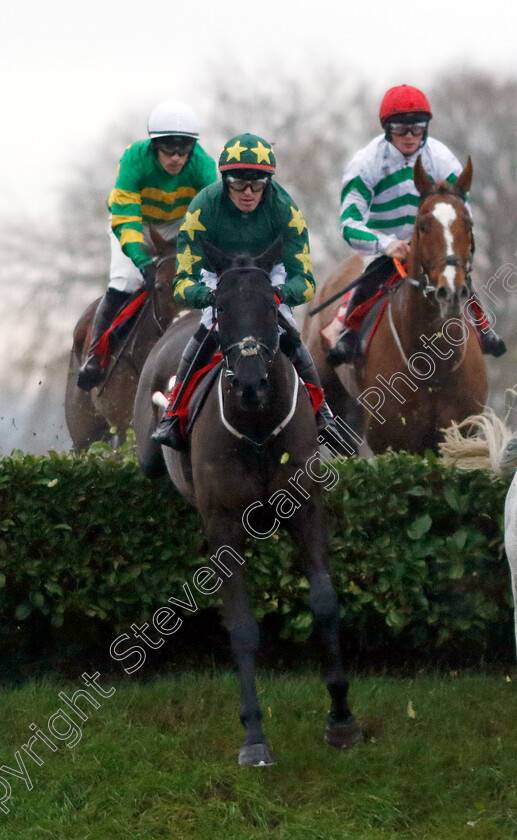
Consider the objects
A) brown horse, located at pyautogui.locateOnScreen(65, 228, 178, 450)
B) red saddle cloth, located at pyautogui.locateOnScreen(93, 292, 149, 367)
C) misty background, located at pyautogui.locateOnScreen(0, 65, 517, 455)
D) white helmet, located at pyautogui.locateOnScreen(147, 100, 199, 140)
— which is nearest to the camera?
white helmet, located at pyautogui.locateOnScreen(147, 100, 199, 140)

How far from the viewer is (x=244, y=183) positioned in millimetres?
5145

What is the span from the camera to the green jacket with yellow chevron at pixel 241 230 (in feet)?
17.4

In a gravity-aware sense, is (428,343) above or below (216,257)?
below

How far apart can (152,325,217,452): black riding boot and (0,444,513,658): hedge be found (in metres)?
0.83

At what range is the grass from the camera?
4.27 meters

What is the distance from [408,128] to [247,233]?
2666 millimetres

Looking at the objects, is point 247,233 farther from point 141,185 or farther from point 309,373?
point 141,185

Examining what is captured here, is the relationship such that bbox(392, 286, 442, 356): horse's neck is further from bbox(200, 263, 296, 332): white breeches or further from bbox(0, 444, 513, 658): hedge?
bbox(200, 263, 296, 332): white breeches

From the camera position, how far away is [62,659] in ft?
21.0

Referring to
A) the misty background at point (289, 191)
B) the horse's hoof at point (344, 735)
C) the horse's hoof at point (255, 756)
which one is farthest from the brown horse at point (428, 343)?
the misty background at point (289, 191)

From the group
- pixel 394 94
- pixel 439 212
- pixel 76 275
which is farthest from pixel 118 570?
pixel 76 275

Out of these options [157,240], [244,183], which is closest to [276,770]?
[244,183]

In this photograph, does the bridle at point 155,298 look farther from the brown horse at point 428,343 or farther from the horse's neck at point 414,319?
the horse's neck at point 414,319

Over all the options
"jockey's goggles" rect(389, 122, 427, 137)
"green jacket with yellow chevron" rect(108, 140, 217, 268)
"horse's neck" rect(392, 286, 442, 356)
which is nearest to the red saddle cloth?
"green jacket with yellow chevron" rect(108, 140, 217, 268)
